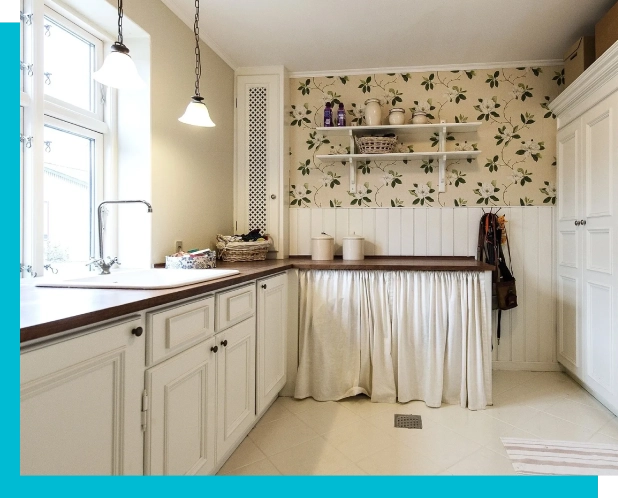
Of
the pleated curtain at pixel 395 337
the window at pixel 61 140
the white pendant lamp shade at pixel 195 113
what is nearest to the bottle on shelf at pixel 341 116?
the pleated curtain at pixel 395 337

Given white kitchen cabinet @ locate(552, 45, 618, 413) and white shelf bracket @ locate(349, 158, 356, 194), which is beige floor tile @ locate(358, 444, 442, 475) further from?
white shelf bracket @ locate(349, 158, 356, 194)

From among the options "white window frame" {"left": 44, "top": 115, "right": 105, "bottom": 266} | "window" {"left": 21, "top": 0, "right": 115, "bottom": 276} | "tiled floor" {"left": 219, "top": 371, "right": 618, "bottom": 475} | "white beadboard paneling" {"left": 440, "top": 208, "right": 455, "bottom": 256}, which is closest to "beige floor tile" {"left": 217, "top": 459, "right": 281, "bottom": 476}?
"tiled floor" {"left": 219, "top": 371, "right": 618, "bottom": 475}

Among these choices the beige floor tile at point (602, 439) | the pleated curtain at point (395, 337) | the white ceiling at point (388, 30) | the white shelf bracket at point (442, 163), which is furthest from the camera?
the white shelf bracket at point (442, 163)

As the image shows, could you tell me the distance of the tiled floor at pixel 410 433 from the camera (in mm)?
1932

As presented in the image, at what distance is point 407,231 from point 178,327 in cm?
228

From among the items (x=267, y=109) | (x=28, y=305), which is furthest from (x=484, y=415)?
(x=267, y=109)

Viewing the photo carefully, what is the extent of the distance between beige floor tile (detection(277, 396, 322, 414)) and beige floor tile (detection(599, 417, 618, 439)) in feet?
4.85

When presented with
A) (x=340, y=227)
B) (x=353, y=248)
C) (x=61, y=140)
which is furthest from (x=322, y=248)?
(x=61, y=140)

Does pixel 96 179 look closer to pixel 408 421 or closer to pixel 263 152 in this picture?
pixel 263 152

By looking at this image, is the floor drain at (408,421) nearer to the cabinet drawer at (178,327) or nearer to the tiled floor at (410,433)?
the tiled floor at (410,433)

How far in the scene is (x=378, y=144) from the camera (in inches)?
125

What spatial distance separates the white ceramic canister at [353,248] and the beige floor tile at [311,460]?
1344 millimetres

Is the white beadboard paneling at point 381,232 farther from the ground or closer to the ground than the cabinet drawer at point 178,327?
farther from the ground

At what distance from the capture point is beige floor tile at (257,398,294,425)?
2408 mm
